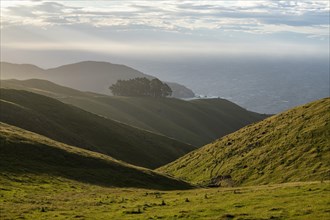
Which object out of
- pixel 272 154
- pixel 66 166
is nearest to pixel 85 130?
pixel 66 166

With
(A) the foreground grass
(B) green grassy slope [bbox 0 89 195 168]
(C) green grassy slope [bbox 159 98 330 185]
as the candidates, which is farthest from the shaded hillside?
(B) green grassy slope [bbox 0 89 195 168]

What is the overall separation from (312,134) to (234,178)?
47.3 ft

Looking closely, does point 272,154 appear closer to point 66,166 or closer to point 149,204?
point 66,166

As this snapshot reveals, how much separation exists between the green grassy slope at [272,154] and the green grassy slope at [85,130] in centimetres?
2541

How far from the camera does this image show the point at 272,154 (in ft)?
214

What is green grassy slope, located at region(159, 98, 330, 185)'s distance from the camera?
191 ft

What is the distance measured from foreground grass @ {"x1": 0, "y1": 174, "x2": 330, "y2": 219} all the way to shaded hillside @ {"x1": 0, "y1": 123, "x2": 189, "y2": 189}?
628 cm

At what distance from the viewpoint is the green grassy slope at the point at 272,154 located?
58.2 metres

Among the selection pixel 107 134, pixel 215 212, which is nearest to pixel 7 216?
pixel 215 212

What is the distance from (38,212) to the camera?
31297mm

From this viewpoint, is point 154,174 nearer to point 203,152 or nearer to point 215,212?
point 203,152

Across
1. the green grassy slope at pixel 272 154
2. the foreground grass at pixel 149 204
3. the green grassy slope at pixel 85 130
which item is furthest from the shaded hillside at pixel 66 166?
the green grassy slope at pixel 85 130

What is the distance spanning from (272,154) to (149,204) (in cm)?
3463

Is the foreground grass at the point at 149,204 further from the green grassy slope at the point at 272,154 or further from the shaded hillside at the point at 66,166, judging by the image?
the green grassy slope at the point at 272,154
